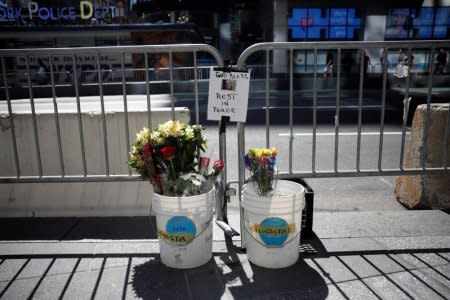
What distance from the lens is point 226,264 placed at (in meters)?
3.41

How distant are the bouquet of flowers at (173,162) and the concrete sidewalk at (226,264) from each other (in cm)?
68

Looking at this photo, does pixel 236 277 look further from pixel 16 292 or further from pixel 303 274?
pixel 16 292

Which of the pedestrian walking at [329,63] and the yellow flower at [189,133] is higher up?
the pedestrian walking at [329,63]

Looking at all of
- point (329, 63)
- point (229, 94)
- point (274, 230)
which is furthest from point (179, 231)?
point (329, 63)

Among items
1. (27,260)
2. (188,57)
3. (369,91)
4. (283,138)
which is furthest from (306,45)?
(188,57)

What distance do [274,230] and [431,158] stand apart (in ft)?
7.90

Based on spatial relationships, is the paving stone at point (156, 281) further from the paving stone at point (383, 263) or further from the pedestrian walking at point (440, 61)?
the pedestrian walking at point (440, 61)

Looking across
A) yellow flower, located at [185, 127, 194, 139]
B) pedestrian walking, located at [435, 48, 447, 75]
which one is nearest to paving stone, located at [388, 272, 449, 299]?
yellow flower, located at [185, 127, 194, 139]

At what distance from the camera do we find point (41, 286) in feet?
10.2

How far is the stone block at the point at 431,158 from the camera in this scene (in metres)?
4.50

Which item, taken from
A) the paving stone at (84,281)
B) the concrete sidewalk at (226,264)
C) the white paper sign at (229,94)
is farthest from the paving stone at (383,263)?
the paving stone at (84,281)

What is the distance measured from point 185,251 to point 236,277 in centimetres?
45

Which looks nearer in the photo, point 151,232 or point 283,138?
point 151,232

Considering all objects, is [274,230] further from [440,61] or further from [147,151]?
[440,61]
